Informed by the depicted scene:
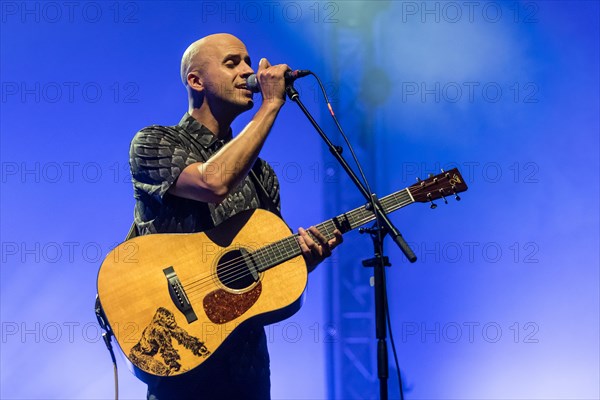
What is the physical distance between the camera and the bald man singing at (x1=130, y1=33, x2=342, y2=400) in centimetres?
244

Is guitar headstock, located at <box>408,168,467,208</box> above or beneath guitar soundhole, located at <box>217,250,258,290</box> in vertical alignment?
above

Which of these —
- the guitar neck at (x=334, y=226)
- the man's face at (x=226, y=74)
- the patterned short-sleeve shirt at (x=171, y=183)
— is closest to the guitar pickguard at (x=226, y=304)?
the guitar neck at (x=334, y=226)

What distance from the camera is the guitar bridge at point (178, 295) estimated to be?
97.6 inches

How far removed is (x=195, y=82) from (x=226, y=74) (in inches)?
5.5

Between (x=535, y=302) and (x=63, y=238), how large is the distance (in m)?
2.64

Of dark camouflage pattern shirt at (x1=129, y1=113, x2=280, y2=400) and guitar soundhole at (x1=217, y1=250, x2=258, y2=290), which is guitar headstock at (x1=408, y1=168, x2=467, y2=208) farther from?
guitar soundhole at (x1=217, y1=250, x2=258, y2=290)

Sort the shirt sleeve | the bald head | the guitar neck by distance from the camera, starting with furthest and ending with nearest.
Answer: the bald head < the guitar neck < the shirt sleeve

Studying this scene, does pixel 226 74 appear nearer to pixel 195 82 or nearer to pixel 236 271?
pixel 195 82

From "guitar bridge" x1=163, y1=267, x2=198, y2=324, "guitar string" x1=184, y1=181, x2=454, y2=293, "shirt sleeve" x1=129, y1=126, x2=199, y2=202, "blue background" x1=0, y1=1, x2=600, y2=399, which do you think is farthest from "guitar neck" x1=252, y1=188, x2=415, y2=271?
"blue background" x1=0, y1=1, x2=600, y2=399

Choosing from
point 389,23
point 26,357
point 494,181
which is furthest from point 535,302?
point 26,357

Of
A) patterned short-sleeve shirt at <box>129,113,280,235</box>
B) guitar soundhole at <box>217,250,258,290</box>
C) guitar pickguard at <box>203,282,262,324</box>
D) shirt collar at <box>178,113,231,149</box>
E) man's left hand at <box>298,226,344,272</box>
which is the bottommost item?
guitar pickguard at <box>203,282,262,324</box>

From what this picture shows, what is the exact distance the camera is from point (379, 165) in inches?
173

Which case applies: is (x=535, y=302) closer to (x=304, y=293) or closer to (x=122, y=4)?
(x=304, y=293)

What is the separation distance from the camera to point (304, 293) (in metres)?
2.60
